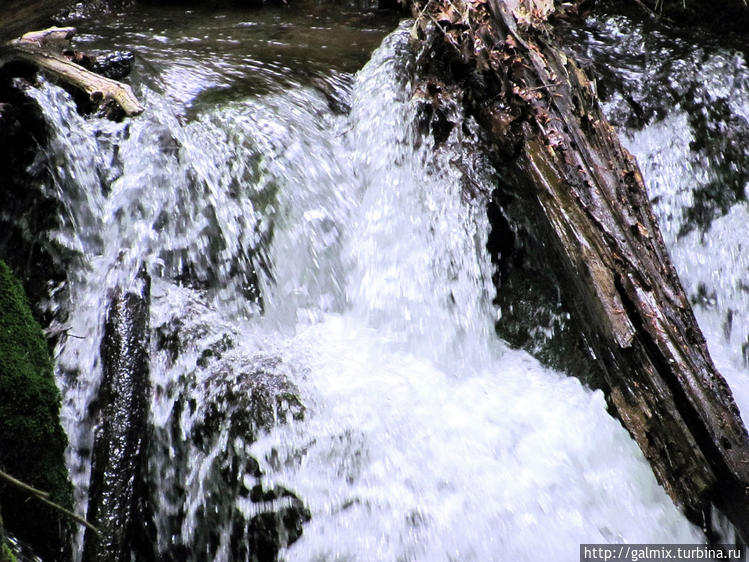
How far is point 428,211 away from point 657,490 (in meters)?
1.71

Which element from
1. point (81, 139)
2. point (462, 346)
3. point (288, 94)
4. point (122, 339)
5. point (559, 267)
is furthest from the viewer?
point (288, 94)

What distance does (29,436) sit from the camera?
206cm

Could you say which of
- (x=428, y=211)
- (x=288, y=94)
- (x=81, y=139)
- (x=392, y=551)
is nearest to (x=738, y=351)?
(x=428, y=211)

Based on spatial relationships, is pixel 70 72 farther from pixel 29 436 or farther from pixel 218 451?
pixel 218 451

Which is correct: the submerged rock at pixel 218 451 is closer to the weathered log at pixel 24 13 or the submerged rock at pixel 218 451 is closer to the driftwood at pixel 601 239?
the driftwood at pixel 601 239

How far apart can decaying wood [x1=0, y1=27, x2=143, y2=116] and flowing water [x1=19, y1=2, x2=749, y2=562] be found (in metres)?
0.10

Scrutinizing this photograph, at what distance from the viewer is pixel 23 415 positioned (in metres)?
2.05

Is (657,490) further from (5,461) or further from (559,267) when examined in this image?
(5,461)

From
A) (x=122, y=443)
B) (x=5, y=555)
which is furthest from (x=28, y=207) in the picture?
(x=5, y=555)

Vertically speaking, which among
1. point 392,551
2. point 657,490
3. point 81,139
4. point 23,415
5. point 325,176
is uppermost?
point 81,139

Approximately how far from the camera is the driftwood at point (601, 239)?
199 centimetres

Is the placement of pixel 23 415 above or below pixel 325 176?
below

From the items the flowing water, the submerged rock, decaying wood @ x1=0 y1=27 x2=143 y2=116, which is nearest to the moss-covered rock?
the flowing water

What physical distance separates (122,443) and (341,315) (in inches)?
48.8
